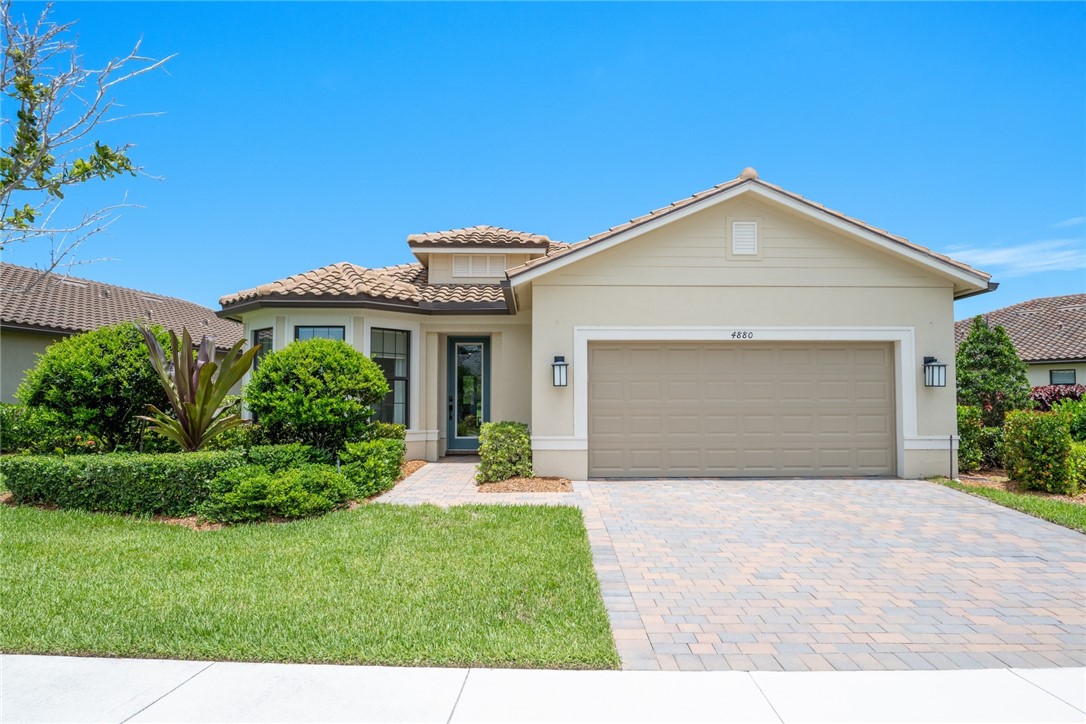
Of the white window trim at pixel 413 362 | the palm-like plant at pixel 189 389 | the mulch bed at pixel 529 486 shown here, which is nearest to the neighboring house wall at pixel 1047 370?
the mulch bed at pixel 529 486

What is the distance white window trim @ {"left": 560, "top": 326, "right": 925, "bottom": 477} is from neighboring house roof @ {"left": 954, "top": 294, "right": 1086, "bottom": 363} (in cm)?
1211

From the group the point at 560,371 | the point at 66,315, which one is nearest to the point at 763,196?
the point at 560,371

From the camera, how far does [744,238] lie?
1041cm

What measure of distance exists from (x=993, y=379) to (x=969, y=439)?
1.45 m

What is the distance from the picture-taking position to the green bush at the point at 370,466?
8.70m

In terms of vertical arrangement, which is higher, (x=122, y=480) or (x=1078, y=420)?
(x=1078, y=420)

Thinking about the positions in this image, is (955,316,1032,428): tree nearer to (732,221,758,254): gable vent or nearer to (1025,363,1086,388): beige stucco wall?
(732,221,758,254): gable vent

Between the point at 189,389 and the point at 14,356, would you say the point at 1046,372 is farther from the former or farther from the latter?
the point at 14,356

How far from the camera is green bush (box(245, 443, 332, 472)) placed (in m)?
8.33

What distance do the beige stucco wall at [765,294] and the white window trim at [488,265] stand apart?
4.19 metres

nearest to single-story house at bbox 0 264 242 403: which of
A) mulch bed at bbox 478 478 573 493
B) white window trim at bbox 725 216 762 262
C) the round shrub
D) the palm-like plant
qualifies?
the round shrub

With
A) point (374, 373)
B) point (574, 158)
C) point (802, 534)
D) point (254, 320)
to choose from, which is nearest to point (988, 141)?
point (574, 158)

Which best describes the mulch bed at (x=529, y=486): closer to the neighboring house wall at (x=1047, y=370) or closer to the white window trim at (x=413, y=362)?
the white window trim at (x=413, y=362)

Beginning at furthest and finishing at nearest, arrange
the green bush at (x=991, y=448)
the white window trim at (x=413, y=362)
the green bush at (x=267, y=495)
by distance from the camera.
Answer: the white window trim at (x=413, y=362), the green bush at (x=991, y=448), the green bush at (x=267, y=495)
